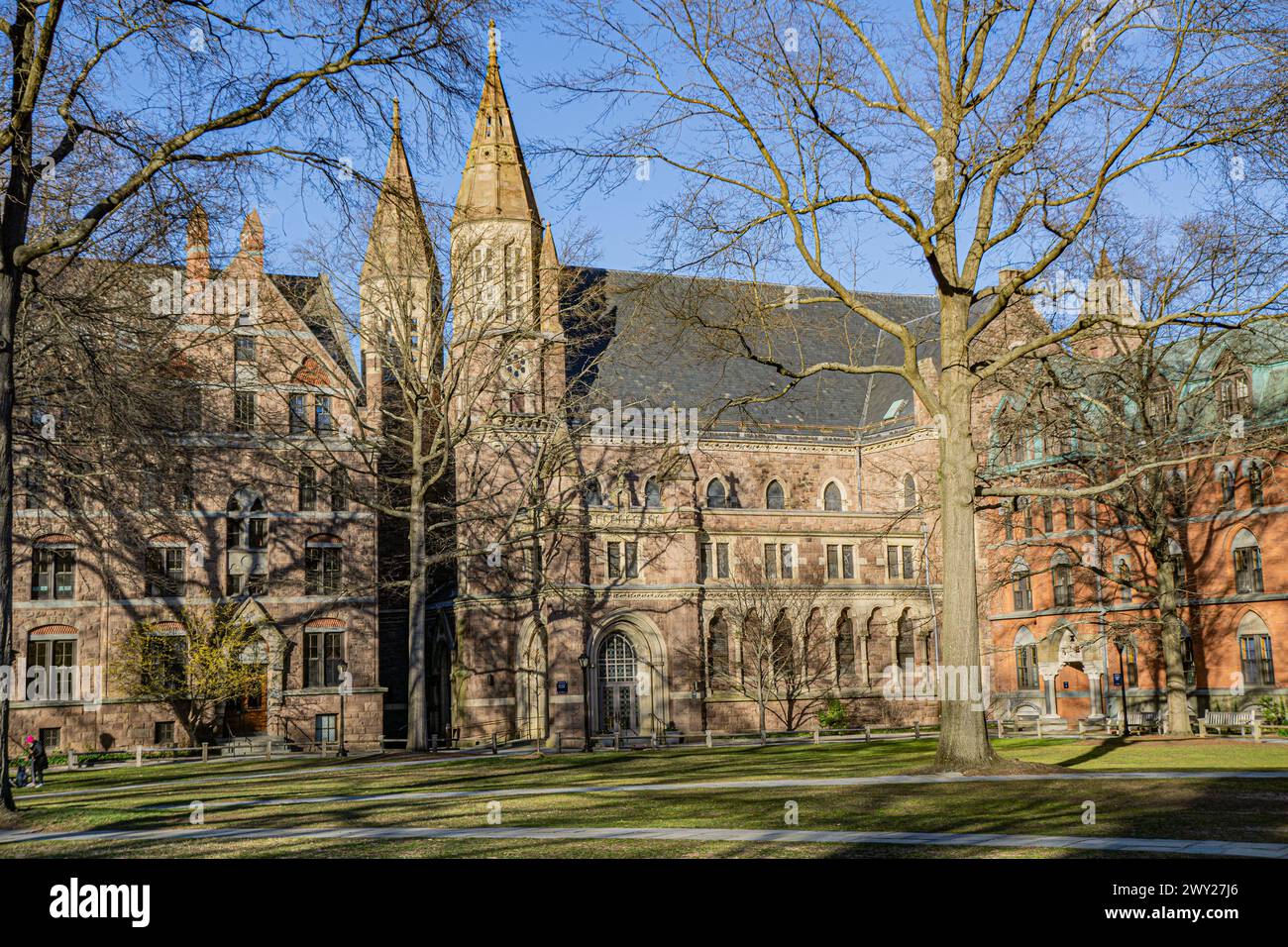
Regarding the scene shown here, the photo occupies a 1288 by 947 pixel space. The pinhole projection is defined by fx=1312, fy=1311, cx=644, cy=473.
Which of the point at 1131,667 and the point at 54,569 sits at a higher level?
the point at 54,569

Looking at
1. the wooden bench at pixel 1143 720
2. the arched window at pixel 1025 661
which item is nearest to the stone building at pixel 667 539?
the arched window at pixel 1025 661

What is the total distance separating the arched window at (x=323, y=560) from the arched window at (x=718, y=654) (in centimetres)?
1607

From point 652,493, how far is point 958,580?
124 ft

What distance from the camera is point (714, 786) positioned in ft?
70.0

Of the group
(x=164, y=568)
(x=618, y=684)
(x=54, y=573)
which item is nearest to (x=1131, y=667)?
(x=618, y=684)

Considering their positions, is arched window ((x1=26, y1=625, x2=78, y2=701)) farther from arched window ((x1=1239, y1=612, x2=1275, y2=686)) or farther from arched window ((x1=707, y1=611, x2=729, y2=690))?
arched window ((x1=1239, y1=612, x2=1275, y2=686))

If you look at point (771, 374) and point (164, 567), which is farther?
point (771, 374)

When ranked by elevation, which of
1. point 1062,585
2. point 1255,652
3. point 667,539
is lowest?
point 1255,652

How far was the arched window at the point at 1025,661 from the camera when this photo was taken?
5803cm

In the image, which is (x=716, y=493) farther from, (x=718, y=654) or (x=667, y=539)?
(x=718, y=654)

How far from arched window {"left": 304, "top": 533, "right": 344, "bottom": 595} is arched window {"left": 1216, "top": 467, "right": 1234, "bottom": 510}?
34.4m

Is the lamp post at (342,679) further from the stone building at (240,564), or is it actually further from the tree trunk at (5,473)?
the tree trunk at (5,473)

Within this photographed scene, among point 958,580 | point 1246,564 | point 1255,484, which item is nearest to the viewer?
point 958,580
